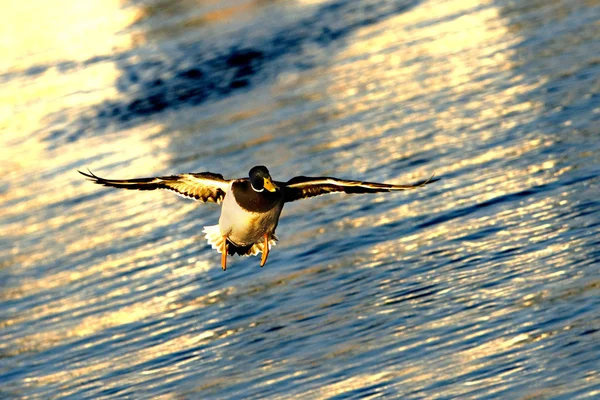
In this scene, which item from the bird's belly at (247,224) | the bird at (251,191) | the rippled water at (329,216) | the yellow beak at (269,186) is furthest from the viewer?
the rippled water at (329,216)

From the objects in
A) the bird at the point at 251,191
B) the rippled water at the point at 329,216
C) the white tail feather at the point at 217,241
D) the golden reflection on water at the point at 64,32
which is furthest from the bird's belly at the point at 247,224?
the golden reflection on water at the point at 64,32

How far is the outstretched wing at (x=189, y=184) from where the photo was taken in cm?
1380

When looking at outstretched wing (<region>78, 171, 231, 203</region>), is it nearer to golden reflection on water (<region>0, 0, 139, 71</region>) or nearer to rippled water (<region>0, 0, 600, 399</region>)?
rippled water (<region>0, 0, 600, 399</region>)

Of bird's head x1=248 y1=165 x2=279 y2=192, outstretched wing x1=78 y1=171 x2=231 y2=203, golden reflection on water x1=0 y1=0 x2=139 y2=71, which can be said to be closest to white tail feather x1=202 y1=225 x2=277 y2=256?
outstretched wing x1=78 y1=171 x2=231 y2=203

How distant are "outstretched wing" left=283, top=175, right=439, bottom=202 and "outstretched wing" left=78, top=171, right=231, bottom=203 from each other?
0.77 meters

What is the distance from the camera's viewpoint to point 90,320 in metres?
18.9

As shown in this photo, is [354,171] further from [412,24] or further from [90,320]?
[412,24]

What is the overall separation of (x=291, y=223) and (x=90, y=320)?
159 inches

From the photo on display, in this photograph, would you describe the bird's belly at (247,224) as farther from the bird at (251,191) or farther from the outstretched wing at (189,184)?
the outstretched wing at (189,184)

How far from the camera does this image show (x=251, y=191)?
1373 centimetres

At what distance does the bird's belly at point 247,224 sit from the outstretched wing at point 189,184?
499 millimetres

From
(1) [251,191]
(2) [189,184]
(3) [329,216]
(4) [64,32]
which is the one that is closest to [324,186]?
(1) [251,191]

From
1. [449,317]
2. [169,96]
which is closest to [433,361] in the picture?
[449,317]

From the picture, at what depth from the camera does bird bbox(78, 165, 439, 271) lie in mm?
13664
